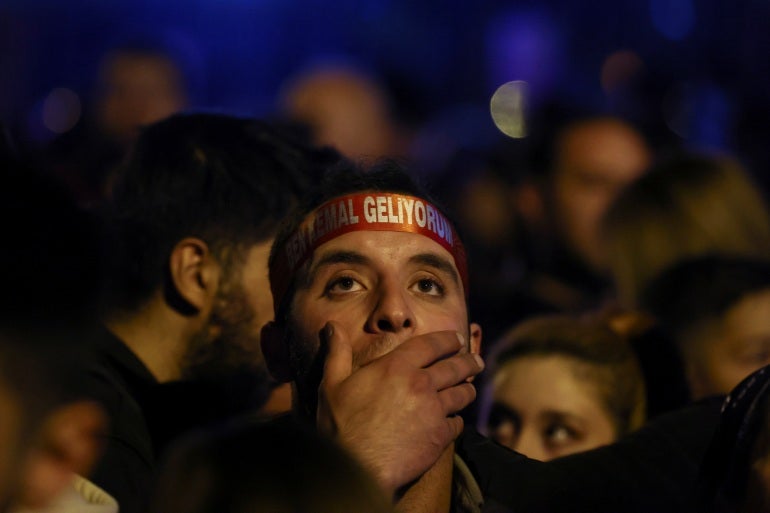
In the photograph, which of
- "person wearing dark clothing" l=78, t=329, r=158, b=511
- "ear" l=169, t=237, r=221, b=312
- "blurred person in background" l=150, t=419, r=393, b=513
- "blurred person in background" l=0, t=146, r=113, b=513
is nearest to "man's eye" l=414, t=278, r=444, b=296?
"person wearing dark clothing" l=78, t=329, r=158, b=511

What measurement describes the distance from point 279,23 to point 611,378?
9.75 m

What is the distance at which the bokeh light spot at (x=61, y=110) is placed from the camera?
866cm

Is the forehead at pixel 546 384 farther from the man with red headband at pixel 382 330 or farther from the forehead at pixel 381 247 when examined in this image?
the forehead at pixel 381 247

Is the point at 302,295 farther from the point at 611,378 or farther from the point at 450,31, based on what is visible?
the point at 450,31

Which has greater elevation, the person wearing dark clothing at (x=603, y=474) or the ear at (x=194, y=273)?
the ear at (x=194, y=273)

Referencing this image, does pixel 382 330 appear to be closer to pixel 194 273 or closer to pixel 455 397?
pixel 455 397

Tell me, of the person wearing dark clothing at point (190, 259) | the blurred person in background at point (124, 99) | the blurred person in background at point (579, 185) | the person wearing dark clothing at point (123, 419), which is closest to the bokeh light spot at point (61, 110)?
the blurred person in background at point (124, 99)

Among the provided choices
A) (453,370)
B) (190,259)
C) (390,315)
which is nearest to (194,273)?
(190,259)

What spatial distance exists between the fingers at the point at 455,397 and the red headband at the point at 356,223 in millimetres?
421

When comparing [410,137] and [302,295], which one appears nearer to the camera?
[302,295]

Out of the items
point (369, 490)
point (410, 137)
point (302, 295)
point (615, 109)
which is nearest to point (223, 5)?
point (410, 137)

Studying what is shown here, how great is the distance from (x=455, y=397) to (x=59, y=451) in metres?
1.15

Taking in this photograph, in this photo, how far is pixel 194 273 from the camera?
165 inches

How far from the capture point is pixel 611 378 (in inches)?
182
